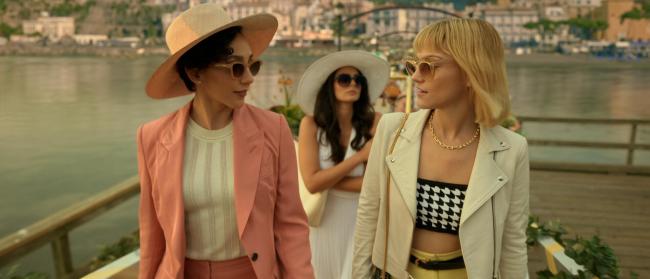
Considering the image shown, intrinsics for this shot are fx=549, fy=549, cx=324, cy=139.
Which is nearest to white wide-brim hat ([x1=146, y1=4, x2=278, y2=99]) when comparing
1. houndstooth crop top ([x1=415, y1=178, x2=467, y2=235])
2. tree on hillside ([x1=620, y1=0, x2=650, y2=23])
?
houndstooth crop top ([x1=415, y1=178, x2=467, y2=235])

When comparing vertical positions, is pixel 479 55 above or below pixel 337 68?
above

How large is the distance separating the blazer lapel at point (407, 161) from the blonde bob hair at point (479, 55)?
0.22 m

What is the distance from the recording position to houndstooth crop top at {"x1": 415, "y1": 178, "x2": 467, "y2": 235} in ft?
5.47

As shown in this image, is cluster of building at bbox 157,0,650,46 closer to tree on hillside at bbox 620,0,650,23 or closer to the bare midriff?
tree on hillside at bbox 620,0,650,23

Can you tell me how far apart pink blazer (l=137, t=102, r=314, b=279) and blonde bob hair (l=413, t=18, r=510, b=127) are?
54 centimetres

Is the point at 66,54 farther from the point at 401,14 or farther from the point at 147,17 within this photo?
the point at 401,14

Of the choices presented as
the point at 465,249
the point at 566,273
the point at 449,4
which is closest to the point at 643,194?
the point at 566,273

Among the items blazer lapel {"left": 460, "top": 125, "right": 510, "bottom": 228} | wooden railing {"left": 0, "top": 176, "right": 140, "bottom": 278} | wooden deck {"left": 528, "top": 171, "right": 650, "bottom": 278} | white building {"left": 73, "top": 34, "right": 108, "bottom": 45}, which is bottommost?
white building {"left": 73, "top": 34, "right": 108, "bottom": 45}

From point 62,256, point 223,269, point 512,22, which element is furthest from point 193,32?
point 512,22

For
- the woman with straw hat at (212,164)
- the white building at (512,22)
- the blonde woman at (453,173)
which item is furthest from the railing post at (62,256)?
the white building at (512,22)

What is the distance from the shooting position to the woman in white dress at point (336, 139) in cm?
269

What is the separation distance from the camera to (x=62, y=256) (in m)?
2.74

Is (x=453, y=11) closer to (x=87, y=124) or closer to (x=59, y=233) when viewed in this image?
(x=87, y=124)

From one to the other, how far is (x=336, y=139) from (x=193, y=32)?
4.42 ft
